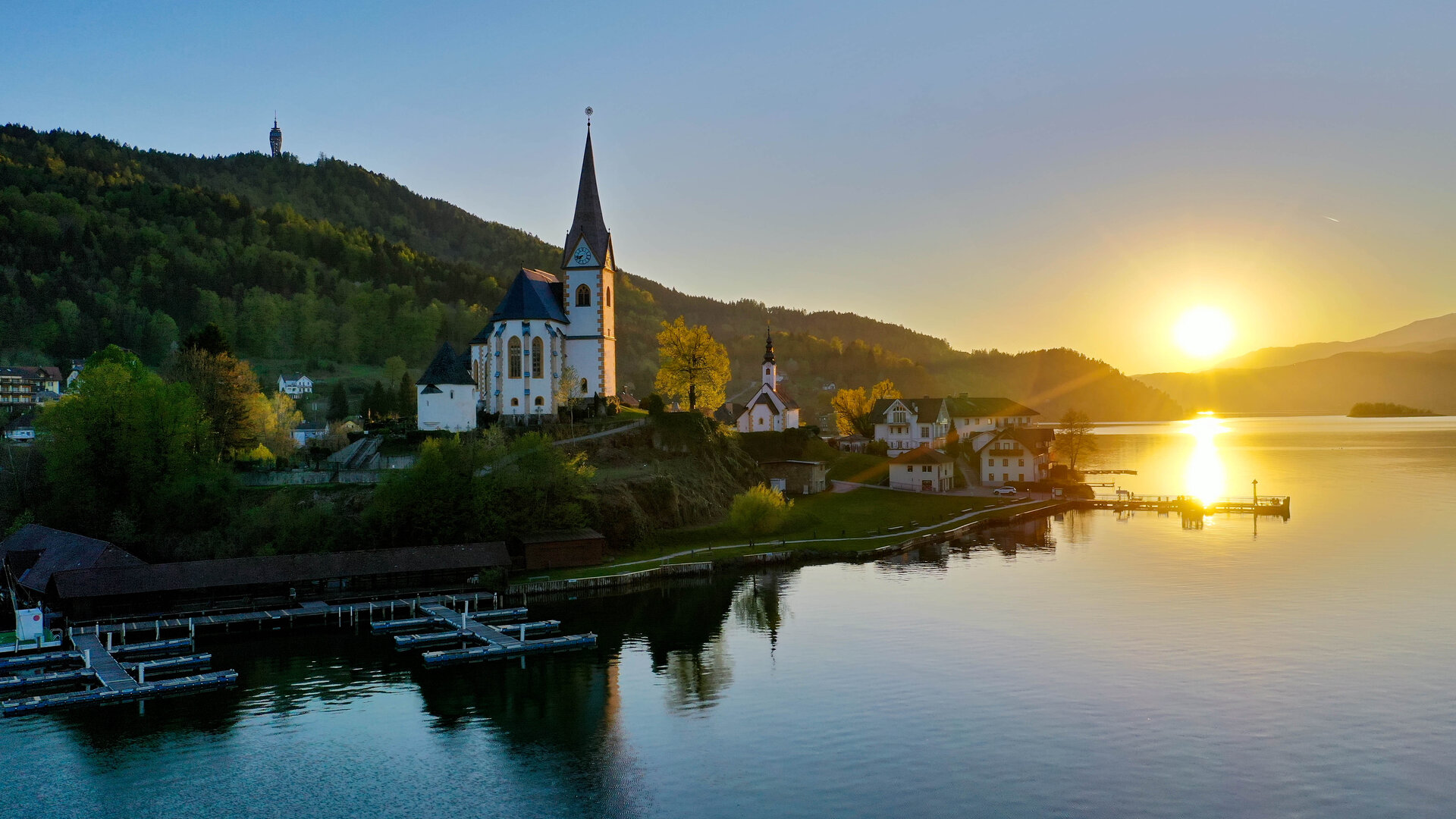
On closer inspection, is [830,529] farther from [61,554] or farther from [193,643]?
[61,554]

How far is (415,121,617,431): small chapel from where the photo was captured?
7888cm

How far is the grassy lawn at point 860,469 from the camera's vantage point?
104875 millimetres

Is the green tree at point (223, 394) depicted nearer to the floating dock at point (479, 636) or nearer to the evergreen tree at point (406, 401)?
the evergreen tree at point (406, 401)

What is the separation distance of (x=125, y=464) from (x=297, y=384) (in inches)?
3492

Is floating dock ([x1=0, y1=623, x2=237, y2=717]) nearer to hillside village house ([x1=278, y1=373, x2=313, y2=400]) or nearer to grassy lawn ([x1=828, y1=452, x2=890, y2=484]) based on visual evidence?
grassy lawn ([x1=828, y1=452, x2=890, y2=484])

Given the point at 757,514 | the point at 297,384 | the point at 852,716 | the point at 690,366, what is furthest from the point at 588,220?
the point at 297,384

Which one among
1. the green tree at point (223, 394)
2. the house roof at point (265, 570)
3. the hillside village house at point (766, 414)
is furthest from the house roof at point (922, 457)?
the green tree at point (223, 394)

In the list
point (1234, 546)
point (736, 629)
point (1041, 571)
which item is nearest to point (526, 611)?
point (736, 629)

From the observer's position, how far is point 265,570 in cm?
5900

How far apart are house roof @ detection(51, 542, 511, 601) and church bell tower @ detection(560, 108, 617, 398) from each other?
26.2 meters

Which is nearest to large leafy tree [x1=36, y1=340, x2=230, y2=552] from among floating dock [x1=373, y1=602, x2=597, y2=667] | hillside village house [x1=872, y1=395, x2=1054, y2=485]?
floating dock [x1=373, y1=602, x2=597, y2=667]

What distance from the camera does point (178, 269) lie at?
174 metres

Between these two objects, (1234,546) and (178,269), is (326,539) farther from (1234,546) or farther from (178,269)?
(178,269)

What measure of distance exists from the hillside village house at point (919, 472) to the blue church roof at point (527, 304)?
119ft
